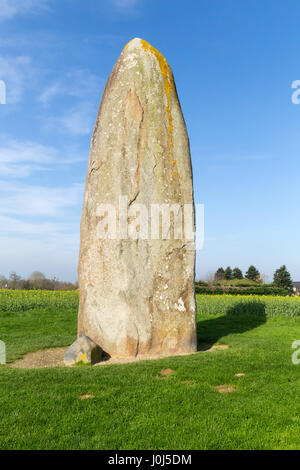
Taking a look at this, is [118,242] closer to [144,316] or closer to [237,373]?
[144,316]

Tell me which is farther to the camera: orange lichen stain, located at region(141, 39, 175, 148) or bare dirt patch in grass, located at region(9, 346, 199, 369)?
orange lichen stain, located at region(141, 39, 175, 148)

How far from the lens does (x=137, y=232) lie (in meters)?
8.94

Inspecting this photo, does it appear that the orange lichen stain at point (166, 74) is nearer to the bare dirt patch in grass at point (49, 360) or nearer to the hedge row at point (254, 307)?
the bare dirt patch in grass at point (49, 360)

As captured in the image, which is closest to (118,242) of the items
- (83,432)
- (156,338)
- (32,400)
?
(156,338)

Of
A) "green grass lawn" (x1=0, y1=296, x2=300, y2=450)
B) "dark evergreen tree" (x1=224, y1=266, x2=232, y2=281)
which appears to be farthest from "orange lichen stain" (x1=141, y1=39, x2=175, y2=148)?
"dark evergreen tree" (x1=224, y1=266, x2=232, y2=281)

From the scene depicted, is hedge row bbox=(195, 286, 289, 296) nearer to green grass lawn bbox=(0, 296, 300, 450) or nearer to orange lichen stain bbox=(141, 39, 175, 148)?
green grass lawn bbox=(0, 296, 300, 450)

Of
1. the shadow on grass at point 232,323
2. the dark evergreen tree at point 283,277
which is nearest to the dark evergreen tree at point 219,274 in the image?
the dark evergreen tree at point 283,277

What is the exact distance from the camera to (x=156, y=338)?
→ 29.0 ft

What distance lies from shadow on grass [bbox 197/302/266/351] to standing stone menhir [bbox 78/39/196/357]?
2.02 m

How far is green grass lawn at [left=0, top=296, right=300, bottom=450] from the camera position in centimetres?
463

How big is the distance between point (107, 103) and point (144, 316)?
5.02 meters

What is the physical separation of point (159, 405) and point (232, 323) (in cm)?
1049

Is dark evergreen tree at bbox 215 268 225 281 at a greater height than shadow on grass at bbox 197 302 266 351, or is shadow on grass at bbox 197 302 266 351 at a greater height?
dark evergreen tree at bbox 215 268 225 281
